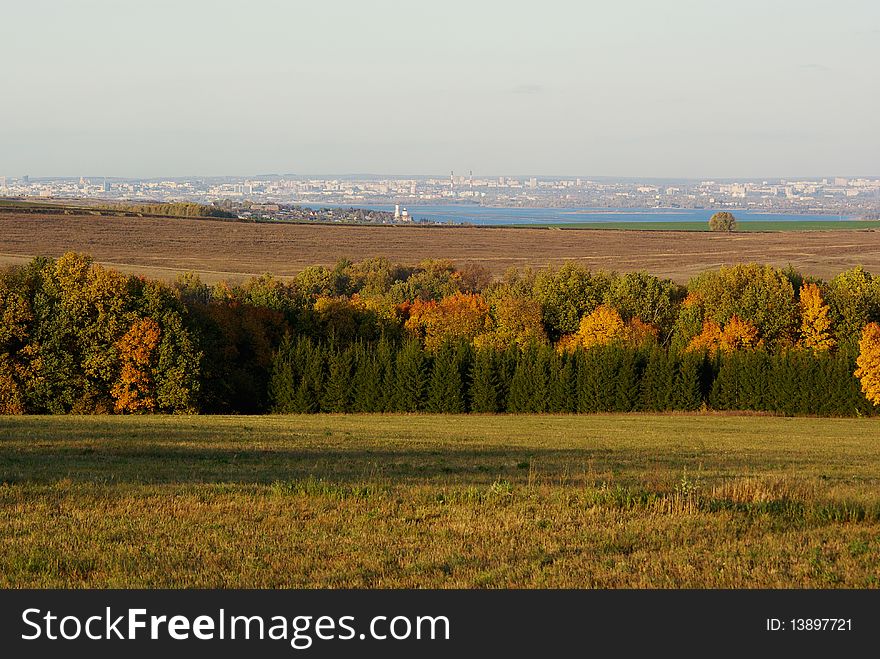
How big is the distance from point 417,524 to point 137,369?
175 feet

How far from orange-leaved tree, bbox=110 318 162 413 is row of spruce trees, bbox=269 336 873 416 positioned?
11.4 metres

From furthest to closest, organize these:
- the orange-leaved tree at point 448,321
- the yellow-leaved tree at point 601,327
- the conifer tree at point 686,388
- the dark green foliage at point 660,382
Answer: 1. the orange-leaved tree at point 448,321
2. the yellow-leaved tree at point 601,327
3. the conifer tree at point 686,388
4. the dark green foliage at point 660,382

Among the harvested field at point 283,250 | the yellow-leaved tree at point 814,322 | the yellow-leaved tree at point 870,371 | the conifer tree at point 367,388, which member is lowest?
the conifer tree at point 367,388

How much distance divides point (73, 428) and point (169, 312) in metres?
31.4

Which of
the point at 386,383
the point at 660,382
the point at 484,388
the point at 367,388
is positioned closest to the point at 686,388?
→ the point at 660,382

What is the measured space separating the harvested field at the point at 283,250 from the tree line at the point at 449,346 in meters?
51.4

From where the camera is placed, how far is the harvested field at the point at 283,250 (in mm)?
148125

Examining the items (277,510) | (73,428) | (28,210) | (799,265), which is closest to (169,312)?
(73,428)

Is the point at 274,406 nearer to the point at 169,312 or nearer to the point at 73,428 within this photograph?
the point at 169,312

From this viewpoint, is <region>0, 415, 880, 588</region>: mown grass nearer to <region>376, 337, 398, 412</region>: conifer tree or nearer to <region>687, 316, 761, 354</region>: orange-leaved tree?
<region>376, 337, 398, 412</region>: conifer tree

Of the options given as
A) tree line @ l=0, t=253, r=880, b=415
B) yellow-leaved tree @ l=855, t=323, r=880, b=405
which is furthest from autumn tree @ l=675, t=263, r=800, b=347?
yellow-leaved tree @ l=855, t=323, r=880, b=405

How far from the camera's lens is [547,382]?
2938 inches

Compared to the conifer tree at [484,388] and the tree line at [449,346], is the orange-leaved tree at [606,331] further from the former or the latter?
the conifer tree at [484,388]

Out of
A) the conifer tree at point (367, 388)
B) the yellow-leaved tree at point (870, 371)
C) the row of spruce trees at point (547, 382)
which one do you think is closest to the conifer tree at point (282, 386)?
the row of spruce trees at point (547, 382)
